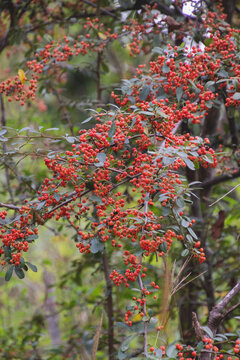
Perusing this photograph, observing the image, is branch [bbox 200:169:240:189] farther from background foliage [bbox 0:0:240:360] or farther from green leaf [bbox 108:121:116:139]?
green leaf [bbox 108:121:116:139]

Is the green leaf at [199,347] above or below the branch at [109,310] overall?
above

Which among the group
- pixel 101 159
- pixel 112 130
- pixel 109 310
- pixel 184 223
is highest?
pixel 112 130

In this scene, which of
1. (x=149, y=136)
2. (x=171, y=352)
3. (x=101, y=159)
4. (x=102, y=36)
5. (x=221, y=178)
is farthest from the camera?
(x=221, y=178)

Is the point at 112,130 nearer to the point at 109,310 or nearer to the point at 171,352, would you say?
the point at 171,352

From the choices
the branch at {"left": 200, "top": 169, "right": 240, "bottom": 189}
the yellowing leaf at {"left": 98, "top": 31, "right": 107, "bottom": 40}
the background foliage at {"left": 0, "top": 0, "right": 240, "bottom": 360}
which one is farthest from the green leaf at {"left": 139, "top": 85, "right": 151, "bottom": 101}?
the branch at {"left": 200, "top": 169, "right": 240, "bottom": 189}

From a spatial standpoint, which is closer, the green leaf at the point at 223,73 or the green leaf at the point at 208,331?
the green leaf at the point at 208,331

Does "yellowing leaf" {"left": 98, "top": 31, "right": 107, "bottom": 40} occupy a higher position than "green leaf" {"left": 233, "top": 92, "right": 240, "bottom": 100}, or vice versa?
"yellowing leaf" {"left": 98, "top": 31, "right": 107, "bottom": 40}

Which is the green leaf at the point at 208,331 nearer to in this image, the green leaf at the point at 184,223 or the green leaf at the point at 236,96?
the green leaf at the point at 184,223

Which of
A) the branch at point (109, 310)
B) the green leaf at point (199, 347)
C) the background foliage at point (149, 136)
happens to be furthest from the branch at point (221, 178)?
the green leaf at point (199, 347)

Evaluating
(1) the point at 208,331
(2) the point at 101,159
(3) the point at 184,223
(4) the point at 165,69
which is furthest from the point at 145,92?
(1) the point at 208,331

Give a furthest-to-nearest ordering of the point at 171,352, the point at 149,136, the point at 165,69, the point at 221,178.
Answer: the point at 221,178, the point at 165,69, the point at 149,136, the point at 171,352

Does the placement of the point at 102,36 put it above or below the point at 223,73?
above

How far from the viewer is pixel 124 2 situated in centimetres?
274

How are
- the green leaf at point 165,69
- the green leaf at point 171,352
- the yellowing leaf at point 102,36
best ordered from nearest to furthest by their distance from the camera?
the green leaf at point 171,352 → the green leaf at point 165,69 → the yellowing leaf at point 102,36
